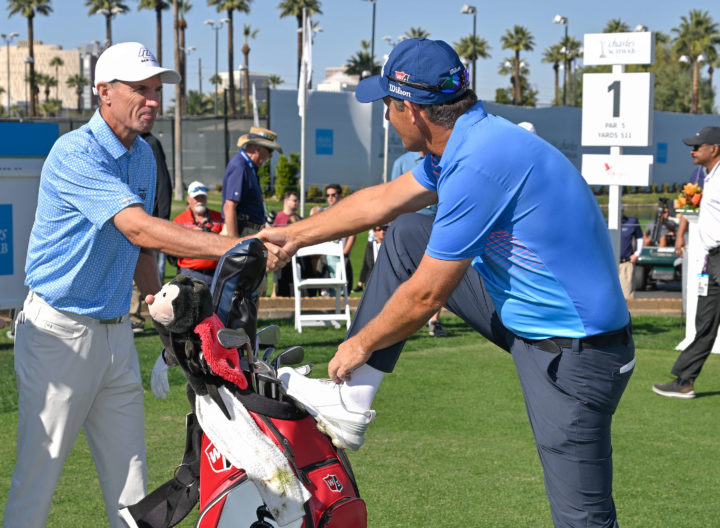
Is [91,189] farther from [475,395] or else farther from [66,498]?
[475,395]

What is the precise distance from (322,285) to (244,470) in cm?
863

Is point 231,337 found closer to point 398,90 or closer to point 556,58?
point 398,90

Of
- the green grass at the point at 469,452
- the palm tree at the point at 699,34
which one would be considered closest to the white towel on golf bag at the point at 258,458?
the green grass at the point at 469,452

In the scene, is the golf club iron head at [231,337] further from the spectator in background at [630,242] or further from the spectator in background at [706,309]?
the spectator in background at [630,242]

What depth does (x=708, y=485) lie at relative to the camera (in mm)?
5910

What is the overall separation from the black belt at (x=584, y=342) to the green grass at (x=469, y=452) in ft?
6.71

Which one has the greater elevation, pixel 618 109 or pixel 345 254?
pixel 618 109

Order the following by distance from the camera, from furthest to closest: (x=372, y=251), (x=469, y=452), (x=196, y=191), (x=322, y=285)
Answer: (x=372, y=251)
(x=322, y=285)
(x=196, y=191)
(x=469, y=452)

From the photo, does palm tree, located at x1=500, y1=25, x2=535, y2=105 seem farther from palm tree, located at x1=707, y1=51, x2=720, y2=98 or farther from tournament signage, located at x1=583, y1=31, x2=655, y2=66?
tournament signage, located at x1=583, y1=31, x2=655, y2=66

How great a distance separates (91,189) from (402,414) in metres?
4.30

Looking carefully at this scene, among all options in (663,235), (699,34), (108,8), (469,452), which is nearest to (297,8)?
(108,8)

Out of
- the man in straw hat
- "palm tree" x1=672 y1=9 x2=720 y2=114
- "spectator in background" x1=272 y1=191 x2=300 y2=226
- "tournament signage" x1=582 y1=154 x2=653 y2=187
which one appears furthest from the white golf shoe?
"palm tree" x1=672 y1=9 x2=720 y2=114

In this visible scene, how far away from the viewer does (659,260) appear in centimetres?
1694

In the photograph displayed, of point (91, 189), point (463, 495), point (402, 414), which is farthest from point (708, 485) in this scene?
point (91, 189)
